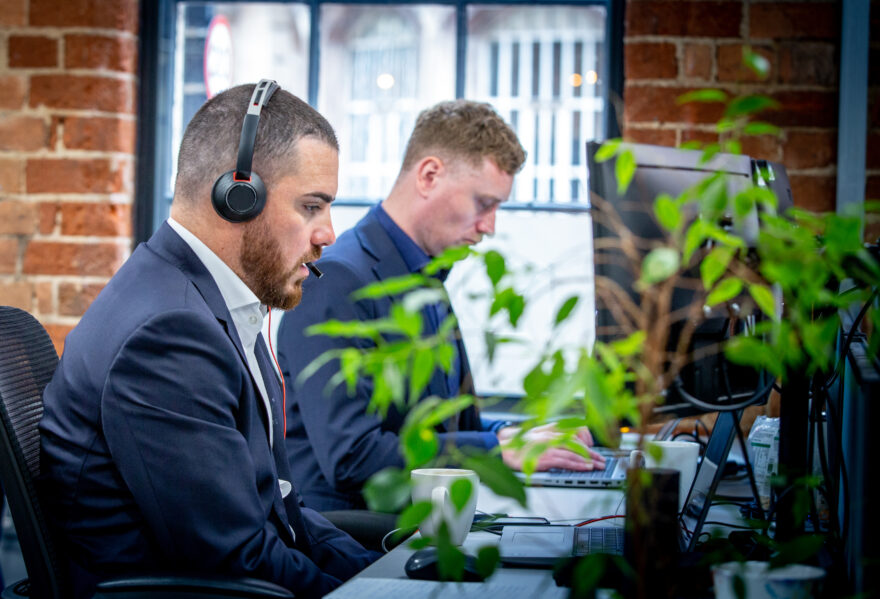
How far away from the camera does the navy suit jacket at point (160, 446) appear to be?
3.82 ft

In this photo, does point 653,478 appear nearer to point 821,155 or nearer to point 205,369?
point 205,369

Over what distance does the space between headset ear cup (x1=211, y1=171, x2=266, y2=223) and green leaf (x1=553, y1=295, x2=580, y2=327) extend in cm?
88

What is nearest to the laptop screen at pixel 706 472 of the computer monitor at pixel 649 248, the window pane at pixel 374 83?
the computer monitor at pixel 649 248

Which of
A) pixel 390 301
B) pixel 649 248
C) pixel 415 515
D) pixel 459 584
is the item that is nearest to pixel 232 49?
pixel 390 301

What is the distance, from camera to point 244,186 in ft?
4.65

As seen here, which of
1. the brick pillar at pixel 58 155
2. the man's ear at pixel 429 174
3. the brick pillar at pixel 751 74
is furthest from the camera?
the brick pillar at pixel 58 155

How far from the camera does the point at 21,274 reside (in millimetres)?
2617

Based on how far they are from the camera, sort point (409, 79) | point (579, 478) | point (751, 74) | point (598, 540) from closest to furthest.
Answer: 1. point (598, 540)
2. point (579, 478)
3. point (751, 74)
4. point (409, 79)

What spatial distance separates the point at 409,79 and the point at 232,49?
1.75 feet

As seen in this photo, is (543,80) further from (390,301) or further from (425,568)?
(425,568)

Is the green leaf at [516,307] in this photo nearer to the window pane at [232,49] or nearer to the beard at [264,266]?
the beard at [264,266]

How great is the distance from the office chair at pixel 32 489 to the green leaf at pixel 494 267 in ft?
1.97

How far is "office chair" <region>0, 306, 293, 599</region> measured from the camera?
3.54ft

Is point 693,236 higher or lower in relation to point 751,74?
lower
